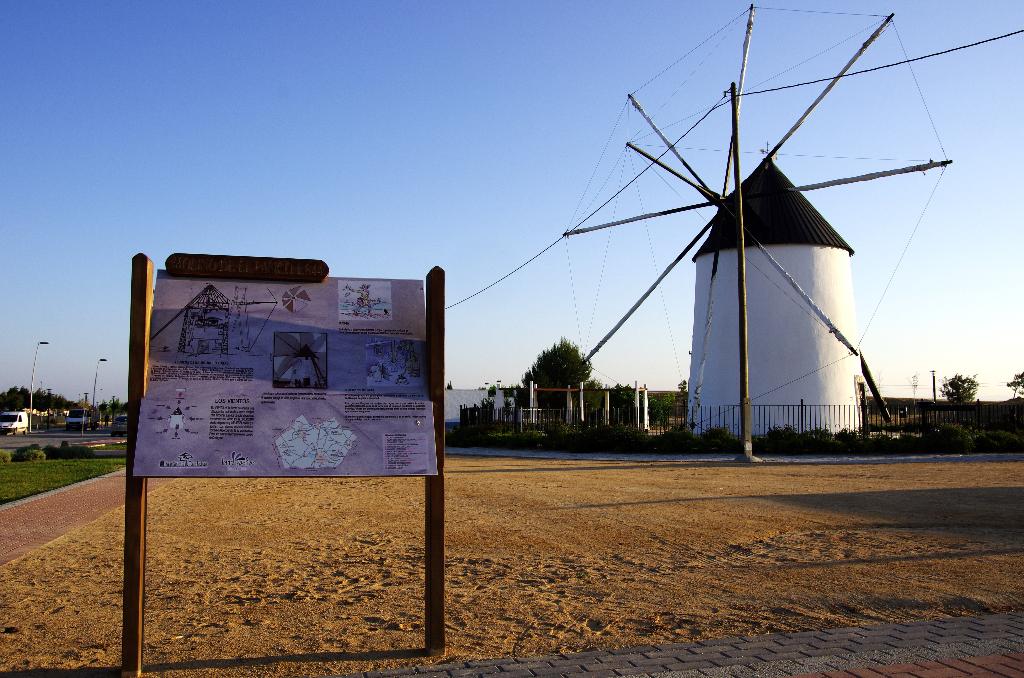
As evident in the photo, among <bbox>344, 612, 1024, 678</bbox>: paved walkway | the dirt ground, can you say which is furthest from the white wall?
<bbox>344, 612, 1024, 678</bbox>: paved walkway

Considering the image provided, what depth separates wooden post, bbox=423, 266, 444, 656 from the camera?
202 inches

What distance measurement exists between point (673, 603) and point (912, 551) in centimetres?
347

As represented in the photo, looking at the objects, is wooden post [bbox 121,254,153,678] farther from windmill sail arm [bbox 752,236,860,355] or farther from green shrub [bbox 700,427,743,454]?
windmill sail arm [bbox 752,236,860,355]

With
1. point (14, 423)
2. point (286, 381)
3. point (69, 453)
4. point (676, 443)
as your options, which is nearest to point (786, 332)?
point (676, 443)

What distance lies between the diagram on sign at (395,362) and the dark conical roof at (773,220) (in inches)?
1057

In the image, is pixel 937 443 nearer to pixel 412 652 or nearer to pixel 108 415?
pixel 412 652

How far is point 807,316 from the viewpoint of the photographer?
3028cm

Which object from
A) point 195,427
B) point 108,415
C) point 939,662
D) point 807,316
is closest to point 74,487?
point 195,427

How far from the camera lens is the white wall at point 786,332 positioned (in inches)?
1190

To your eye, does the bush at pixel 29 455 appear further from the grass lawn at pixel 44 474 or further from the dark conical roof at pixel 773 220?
the dark conical roof at pixel 773 220

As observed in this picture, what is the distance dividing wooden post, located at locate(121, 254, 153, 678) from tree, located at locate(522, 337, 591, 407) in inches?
1867

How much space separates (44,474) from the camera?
18.1 metres

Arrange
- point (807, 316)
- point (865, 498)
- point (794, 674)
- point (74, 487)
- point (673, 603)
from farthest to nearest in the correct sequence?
point (807, 316)
point (74, 487)
point (865, 498)
point (673, 603)
point (794, 674)

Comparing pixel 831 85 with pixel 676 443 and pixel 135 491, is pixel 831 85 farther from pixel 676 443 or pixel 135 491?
pixel 135 491
